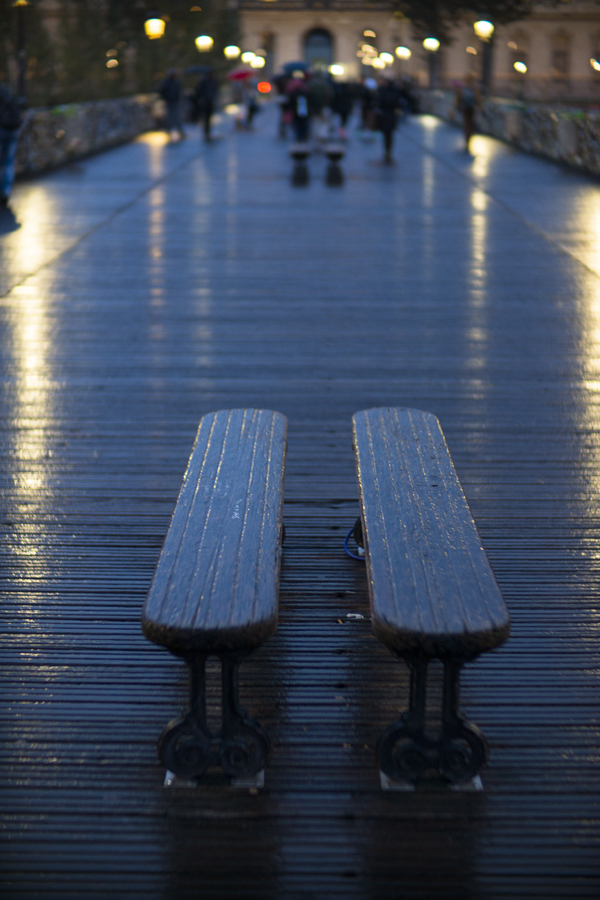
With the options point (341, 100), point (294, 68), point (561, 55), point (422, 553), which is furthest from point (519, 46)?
point (422, 553)

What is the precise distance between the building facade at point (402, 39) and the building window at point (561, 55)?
0.07 m

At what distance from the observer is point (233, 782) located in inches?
98.7

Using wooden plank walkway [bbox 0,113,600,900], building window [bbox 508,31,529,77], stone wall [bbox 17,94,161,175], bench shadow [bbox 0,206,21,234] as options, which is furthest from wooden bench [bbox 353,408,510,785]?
building window [bbox 508,31,529,77]

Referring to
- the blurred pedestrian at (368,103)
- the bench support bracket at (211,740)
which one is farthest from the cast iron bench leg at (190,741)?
the blurred pedestrian at (368,103)

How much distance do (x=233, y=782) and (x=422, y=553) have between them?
2.57 ft

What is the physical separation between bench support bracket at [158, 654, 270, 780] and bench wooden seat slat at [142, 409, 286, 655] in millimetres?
156

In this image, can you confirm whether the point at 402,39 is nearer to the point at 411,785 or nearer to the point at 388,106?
the point at 388,106

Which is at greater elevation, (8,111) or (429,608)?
(8,111)

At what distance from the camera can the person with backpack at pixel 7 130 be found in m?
12.0

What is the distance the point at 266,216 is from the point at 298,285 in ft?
13.4

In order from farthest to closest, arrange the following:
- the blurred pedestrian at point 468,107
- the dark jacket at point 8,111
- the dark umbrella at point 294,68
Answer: the dark umbrella at point 294,68, the blurred pedestrian at point 468,107, the dark jacket at point 8,111

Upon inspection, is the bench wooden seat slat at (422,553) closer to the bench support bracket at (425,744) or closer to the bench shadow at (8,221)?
the bench support bracket at (425,744)

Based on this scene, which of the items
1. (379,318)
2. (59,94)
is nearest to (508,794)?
(379,318)

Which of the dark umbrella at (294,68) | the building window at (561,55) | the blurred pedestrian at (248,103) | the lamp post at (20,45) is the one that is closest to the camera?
the lamp post at (20,45)
